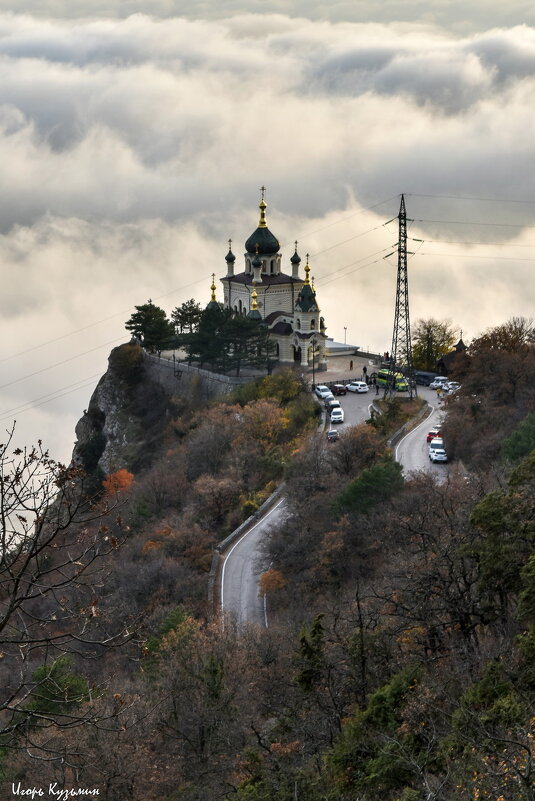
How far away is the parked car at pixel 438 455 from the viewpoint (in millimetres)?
42500

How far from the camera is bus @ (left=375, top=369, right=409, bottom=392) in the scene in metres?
57.7

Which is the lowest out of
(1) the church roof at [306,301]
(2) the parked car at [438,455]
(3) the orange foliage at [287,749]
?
(3) the orange foliage at [287,749]

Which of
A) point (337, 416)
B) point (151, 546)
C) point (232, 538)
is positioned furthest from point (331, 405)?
point (151, 546)

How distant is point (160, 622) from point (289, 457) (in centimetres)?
1618

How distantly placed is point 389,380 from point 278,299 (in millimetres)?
14623

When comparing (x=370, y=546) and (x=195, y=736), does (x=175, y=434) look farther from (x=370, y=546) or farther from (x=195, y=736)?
(x=195, y=736)

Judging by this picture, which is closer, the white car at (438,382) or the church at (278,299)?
the white car at (438,382)

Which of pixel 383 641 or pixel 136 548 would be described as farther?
pixel 136 548

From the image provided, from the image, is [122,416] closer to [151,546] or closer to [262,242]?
[262,242]

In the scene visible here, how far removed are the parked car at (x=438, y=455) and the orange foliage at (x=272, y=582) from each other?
36.0 ft

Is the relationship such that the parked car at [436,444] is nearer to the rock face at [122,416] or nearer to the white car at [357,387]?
the white car at [357,387]

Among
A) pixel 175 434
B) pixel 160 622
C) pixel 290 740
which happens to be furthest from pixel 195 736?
pixel 175 434

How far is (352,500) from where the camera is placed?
1361 inches

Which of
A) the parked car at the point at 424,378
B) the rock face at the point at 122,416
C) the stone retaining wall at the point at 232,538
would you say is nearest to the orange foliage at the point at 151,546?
the stone retaining wall at the point at 232,538
